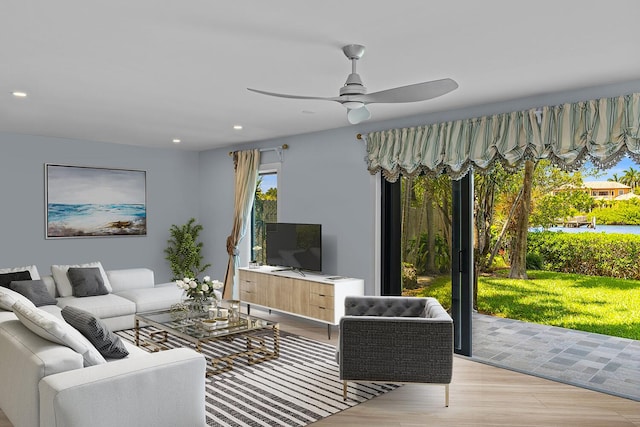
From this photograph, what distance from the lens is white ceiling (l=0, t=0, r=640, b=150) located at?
93.2 inches

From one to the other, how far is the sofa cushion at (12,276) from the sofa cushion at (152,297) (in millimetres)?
1037

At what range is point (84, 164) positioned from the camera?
272 inches

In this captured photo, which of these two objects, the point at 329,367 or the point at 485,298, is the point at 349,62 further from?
the point at 485,298

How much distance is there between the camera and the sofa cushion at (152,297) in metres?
5.42

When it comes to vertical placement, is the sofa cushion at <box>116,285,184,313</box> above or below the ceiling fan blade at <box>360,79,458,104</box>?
below

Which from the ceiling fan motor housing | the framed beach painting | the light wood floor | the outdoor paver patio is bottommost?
the outdoor paver patio

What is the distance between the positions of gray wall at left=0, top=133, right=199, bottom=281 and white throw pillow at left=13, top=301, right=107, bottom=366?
4174mm

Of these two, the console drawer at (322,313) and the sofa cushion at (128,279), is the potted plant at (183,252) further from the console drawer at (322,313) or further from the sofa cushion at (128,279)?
the console drawer at (322,313)

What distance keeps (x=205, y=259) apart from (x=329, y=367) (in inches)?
172

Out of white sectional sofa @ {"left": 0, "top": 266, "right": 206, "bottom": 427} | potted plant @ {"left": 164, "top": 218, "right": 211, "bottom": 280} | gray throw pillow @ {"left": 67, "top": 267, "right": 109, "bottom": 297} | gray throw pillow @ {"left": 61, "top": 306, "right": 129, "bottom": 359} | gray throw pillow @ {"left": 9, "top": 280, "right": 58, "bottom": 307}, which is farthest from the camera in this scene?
potted plant @ {"left": 164, "top": 218, "right": 211, "bottom": 280}

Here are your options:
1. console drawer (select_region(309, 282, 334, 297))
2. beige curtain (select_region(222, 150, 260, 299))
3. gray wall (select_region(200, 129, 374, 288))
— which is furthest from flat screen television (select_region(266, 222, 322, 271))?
beige curtain (select_region(222, 150, 260, 299))

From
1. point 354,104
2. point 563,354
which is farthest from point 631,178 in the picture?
point 354,104

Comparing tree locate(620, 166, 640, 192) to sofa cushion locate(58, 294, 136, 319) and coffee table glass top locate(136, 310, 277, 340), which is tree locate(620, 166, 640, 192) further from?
sofa cushion locate(58, 294, 136, 319)

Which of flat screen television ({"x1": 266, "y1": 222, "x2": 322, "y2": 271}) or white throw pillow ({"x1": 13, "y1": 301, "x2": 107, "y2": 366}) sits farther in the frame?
flat screen television ({"x1": 266, "y1": 222, "x2": 322, "y2": 271})
